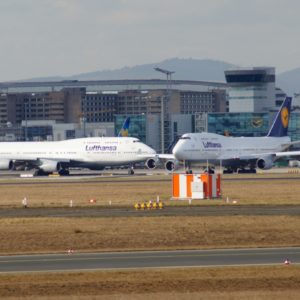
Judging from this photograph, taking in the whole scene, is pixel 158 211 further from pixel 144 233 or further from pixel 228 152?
pixel 228 152

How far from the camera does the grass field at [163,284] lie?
96.0 ft

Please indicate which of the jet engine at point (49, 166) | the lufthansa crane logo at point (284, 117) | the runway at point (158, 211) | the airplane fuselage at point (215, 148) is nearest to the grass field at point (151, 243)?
the runway at point (158, 211)

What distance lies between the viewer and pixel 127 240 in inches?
1715

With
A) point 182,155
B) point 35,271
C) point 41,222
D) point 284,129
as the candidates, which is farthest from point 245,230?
point 284,129

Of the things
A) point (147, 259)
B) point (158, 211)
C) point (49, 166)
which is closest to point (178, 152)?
point (49, 166)

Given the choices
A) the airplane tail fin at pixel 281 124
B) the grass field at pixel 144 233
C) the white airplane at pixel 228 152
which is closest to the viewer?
the grass field at pixel 144 233

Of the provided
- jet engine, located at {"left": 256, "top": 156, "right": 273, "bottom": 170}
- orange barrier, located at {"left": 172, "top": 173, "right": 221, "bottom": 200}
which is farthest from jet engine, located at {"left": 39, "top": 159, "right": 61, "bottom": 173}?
orange barrier, located at {"left": 172, "top": 173, "right": 221, "bottom": 200}

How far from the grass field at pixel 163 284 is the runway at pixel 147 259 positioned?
1.56m

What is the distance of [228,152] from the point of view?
449 ft

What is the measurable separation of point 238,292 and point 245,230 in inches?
671

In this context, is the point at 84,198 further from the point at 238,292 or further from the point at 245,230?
the point at 238,292

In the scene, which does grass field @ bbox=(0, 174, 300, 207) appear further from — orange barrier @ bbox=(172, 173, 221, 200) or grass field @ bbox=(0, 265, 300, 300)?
grass field @ bbox=(0, 265, 300, 300)

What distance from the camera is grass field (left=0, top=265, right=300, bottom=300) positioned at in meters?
29.3

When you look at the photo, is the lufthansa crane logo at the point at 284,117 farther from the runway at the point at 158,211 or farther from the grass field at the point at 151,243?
the runway at the point at 158,211
